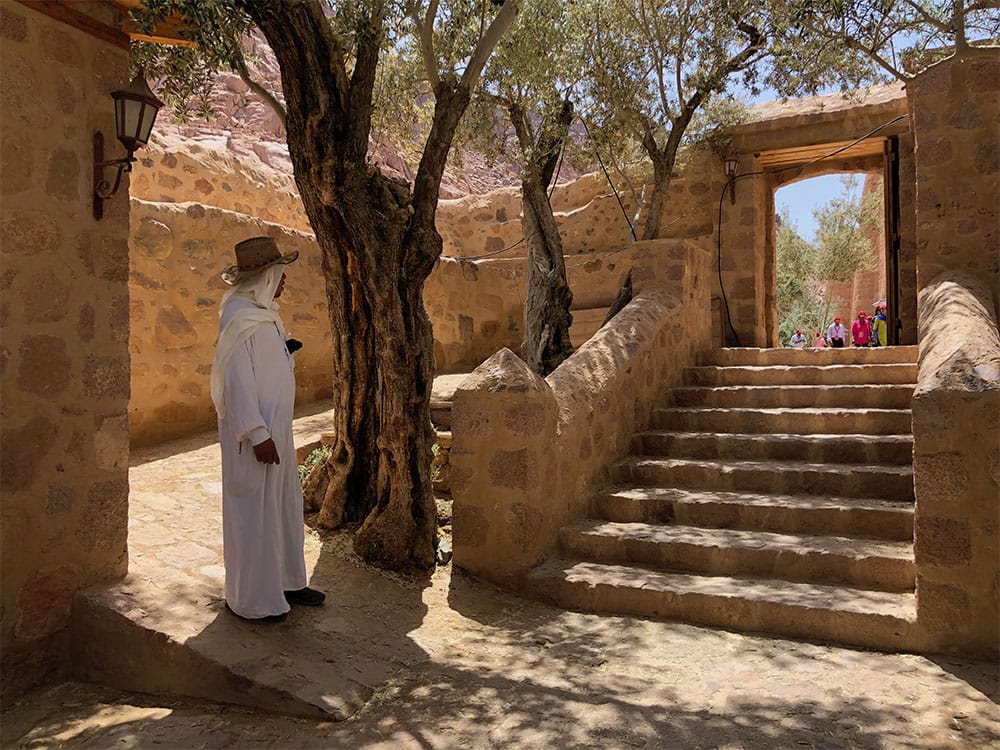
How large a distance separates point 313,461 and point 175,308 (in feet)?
6.97

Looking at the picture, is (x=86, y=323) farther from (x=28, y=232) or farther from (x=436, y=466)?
(x=436, y=466)

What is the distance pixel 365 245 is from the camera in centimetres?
493

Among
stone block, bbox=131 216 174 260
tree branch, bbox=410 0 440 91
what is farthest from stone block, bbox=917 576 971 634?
stone block, bbox=131 216 174 260

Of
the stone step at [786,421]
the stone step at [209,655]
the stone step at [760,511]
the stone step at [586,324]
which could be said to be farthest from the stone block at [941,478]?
the stone step at [586,324]

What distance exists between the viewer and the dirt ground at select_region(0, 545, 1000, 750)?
2.84 m

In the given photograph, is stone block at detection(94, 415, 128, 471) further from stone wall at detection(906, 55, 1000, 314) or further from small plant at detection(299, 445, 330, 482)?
stone wall at detection(906, 55, 1000, 314)

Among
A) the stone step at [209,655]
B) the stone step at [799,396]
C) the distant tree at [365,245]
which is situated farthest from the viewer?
the stone step at [799,396]

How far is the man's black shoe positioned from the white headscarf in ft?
3.32

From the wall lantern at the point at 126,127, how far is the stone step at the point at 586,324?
7013mm

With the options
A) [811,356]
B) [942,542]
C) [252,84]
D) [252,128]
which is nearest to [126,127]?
[252,84]

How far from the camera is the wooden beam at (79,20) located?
3.41 metres

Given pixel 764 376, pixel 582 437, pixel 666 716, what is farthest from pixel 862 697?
pixel 764 376

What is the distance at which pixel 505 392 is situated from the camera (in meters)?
4.63

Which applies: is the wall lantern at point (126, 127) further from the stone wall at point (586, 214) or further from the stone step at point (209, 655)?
the stone wall at point (586, 214)
